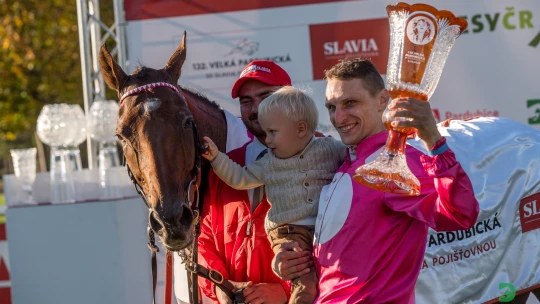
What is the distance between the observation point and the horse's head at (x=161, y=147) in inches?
95.0

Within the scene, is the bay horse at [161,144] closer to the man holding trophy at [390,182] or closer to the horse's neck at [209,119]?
the horse's neck at [209,119]

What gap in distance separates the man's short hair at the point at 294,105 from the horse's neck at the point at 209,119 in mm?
347

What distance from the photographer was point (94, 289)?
5172mm

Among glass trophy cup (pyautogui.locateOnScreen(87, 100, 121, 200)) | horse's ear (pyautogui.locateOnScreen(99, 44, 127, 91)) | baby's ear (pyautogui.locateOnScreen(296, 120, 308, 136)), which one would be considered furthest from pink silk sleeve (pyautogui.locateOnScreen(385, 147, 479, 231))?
glass trophy cup (pyautogui.locateOnScreen(87, 100, 121, 200))

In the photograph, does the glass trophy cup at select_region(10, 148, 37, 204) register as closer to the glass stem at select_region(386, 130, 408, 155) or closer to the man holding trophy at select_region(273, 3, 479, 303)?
the man holding trophy at select_region(273, 3, 479, 303)

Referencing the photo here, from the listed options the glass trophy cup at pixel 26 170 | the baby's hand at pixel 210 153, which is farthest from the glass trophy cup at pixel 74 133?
the baby's hand at pixel 210 153

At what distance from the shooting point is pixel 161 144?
2479 millimetres

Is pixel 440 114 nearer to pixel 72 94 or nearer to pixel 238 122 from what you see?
pixel 238 122

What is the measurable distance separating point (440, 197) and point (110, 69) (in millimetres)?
1453

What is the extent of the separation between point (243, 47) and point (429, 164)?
413 centimetres

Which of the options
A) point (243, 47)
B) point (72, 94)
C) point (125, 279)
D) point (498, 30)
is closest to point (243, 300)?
point (125, 279)

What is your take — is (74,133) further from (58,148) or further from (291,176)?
(291,176)

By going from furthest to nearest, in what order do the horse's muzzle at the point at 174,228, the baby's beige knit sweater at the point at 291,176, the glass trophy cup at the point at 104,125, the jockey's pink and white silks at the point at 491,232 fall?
the glass trophy cup at the point at 104,125 < the jockey's pink and white silks at the point at 491,232 < the baby's beige knit sweater at the point at 291,176 < the horse's muzzle at the point at 174,228

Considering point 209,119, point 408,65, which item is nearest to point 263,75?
point 209,119
